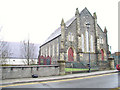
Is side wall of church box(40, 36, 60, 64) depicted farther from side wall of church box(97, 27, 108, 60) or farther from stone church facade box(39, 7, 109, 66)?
side wall of church box(97, 27, 108, 60)

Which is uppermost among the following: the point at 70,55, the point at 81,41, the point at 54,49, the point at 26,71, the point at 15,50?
the point at 81,41

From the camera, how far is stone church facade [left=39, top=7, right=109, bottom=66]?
27172 mm

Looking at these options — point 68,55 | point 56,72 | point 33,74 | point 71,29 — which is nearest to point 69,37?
point 71,29

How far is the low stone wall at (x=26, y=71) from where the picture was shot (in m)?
12.5

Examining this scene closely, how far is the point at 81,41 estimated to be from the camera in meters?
29.6

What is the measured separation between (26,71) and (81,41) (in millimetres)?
19182

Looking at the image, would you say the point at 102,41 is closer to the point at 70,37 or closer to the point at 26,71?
the point at 70,37

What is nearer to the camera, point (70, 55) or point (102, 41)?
point (70, 55)

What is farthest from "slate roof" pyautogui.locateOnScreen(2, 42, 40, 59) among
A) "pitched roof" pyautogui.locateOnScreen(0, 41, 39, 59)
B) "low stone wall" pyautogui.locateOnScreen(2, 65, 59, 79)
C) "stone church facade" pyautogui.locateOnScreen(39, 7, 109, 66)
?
"low stone wall" pyautogui.locateOnScreen(2, 65, 59, 79)

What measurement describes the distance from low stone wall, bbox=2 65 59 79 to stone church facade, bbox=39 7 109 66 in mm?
10377

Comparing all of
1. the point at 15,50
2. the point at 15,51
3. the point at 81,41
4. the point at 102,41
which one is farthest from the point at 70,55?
the point at 15,50

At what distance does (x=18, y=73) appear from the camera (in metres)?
13.0

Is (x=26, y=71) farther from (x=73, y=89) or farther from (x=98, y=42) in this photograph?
(x=98, y=42)

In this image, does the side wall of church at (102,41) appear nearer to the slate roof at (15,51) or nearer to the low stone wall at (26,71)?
the low stone wall at (26,71)
